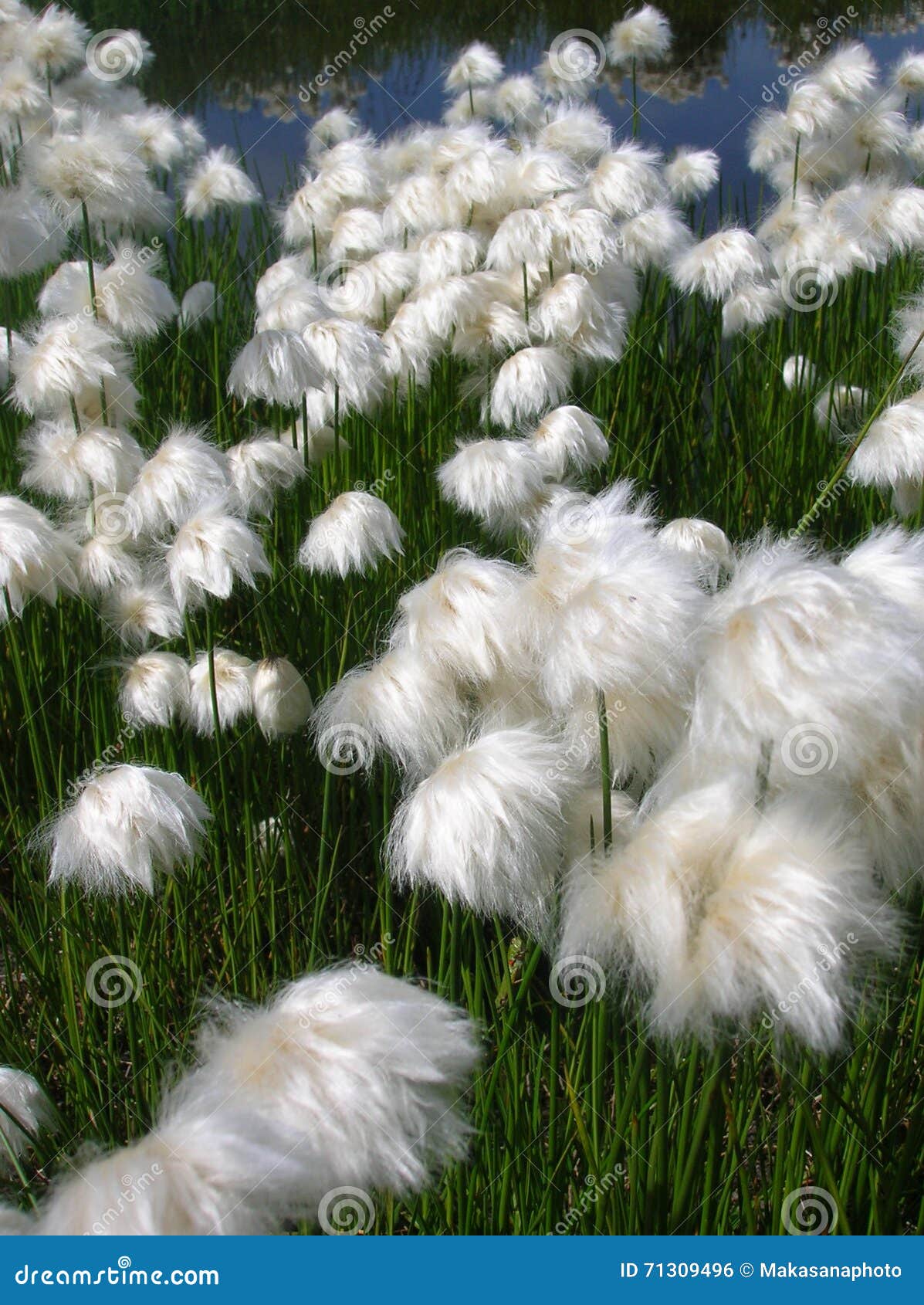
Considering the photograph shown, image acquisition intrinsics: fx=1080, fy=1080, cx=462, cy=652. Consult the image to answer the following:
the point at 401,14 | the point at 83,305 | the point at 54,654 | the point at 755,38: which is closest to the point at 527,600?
the point at 54,654

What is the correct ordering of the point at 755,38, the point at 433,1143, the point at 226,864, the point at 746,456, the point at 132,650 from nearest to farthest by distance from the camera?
the point at 433,1143, the point at 226,864, the point at 132,650, the point at 746,456, the point at 755,38

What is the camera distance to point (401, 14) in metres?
9.66

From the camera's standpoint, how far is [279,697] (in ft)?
5.65

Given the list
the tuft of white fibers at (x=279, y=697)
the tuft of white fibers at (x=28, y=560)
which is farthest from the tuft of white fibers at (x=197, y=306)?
the tuft of white fibers at (x=279, y=697)

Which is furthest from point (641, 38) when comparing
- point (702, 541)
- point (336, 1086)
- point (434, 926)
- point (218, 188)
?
point (336, 1086)

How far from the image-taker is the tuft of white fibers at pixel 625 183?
117 inches

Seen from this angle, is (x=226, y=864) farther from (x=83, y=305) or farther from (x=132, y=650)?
(x=83, y=305)

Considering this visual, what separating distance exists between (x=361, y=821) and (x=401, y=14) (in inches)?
385

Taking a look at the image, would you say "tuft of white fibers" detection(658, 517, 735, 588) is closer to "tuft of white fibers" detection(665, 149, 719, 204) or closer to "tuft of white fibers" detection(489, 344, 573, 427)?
"tuft of white fibers" detection(489, 344, 573, 427)

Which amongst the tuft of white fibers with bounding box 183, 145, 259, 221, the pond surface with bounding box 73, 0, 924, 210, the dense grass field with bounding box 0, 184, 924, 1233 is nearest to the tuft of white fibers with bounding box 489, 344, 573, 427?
the dense grass field with bounding box 0, 184, 924, 1233

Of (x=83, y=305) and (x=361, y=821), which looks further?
(x=83, y=305)

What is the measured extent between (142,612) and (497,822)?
118 centimetres

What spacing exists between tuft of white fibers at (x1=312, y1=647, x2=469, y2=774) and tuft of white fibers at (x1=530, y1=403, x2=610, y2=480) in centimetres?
104
